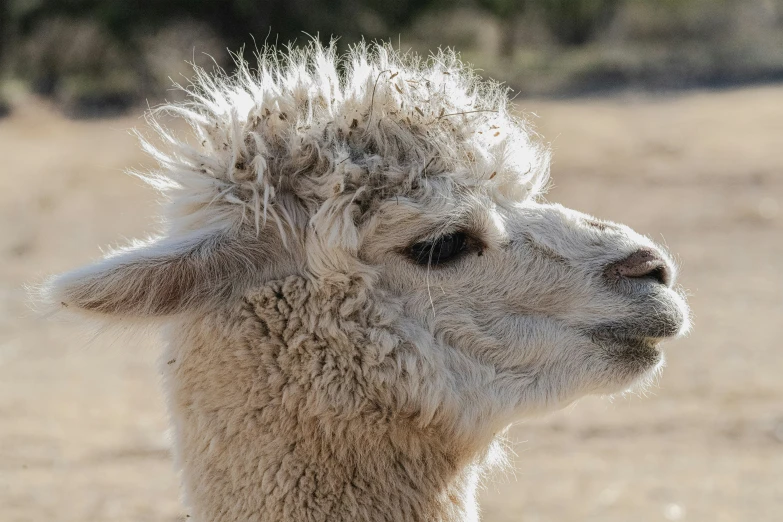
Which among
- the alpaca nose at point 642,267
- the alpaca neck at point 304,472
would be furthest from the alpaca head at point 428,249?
the alpaca neck at point 304,472

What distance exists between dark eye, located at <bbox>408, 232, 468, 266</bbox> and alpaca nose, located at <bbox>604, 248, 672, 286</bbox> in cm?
A: 43

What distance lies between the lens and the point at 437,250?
2.91 m

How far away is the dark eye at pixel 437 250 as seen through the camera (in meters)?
2.88

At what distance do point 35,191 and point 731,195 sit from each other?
11045mm

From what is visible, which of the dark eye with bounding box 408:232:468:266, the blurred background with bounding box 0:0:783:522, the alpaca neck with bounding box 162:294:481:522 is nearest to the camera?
the alpaca neck with bounding box 162:294:481:522

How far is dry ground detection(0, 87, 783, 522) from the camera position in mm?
6477

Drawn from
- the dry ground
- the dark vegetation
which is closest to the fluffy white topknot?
the dry ground

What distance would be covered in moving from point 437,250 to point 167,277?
0.76 m

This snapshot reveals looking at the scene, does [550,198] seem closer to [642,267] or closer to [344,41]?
[344,41]

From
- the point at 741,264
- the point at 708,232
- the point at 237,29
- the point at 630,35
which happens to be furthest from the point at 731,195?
the point at 630,35

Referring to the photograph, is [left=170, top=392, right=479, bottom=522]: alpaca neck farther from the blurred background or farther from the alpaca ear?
the blurred background

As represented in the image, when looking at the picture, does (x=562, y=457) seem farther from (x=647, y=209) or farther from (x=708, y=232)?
(x=647, y=209)

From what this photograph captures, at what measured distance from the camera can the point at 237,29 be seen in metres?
24.3

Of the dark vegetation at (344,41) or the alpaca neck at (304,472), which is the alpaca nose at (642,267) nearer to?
the alpaca neck at (304,472)
